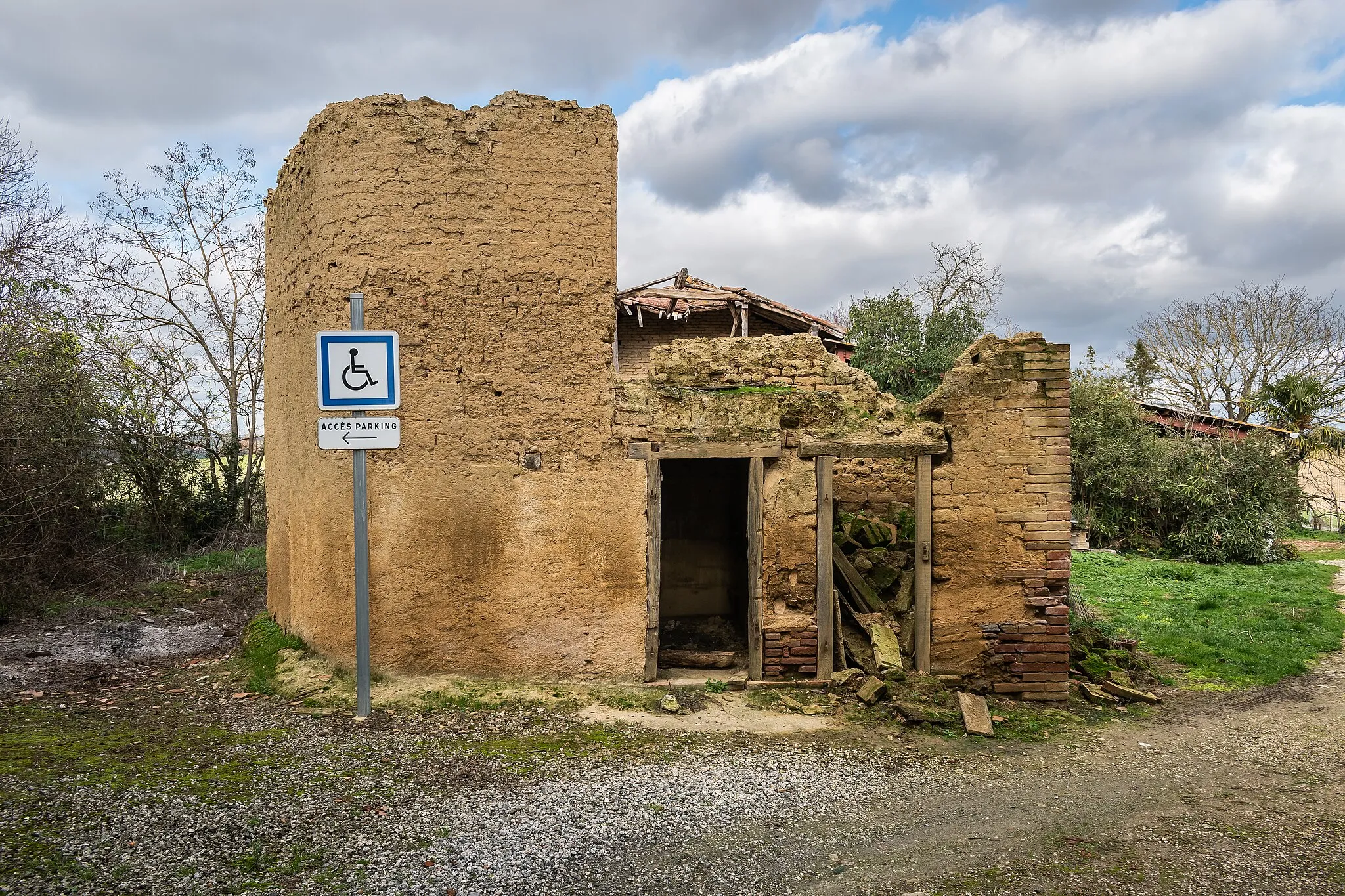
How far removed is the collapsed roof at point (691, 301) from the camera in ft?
45.8

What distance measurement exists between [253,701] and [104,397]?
9.30 meters

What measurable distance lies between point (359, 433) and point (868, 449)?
13.8 ft

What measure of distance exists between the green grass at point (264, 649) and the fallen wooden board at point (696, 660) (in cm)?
330

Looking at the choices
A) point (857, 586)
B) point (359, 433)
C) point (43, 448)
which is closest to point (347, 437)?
point (359, 433)

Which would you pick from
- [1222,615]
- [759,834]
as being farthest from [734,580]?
[1222,615]

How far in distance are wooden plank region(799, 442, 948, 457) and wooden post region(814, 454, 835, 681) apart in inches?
3.2

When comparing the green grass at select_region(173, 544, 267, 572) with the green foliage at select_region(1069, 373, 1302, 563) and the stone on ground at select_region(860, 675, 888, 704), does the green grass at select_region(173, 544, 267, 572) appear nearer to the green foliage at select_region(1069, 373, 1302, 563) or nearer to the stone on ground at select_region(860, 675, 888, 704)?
the stone on ground at select_region(860, 675, 888, 704)

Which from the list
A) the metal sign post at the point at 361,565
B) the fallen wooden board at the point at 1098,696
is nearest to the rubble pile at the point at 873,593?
the fallen wooden board at the point at 1098,696

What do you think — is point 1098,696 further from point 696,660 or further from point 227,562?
point 227,562

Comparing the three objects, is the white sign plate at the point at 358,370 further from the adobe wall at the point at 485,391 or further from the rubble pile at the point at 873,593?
the rubble pile at the point at 873,593

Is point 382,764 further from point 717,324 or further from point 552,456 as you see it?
point 717,324

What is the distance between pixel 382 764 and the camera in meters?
5.26

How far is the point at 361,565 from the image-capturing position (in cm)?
577

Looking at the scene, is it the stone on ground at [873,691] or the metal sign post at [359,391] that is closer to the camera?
the metal sign post at [359,391]
